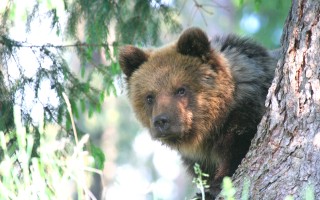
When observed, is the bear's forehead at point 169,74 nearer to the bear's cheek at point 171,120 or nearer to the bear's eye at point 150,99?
the bear's eye at point 150,99

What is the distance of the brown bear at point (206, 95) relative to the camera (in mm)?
6344

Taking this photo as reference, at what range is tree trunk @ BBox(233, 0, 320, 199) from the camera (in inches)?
202

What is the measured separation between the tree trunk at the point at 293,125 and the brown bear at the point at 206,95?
0.86m

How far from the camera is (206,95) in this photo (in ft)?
21.7

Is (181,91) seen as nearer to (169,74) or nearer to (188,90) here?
(188,90)

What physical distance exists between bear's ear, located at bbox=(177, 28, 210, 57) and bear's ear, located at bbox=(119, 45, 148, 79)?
41 cm

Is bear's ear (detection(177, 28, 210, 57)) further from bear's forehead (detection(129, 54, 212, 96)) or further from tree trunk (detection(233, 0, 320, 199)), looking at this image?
tree trunk (detection(233, 0, 320, 199))

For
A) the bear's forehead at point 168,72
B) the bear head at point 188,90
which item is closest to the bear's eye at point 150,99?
the bear head at point 188,90

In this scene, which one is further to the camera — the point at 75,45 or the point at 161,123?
the point at 75,45

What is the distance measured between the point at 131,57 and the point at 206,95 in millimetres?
918

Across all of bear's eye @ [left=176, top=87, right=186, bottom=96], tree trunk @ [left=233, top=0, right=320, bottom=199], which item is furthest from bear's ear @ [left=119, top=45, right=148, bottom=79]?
tree trunk @ [left=233, top=0, right=320, bottom=199]

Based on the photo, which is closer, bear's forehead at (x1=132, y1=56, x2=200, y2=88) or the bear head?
the bear head

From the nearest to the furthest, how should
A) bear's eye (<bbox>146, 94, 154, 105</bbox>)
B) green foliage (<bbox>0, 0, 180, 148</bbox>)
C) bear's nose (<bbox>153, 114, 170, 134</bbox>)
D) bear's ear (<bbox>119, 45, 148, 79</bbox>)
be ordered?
bear's nose (<bbox>153, 114, 170, 134</bbox>), bear's eye (<bbox>146, 94, 154, 105</bbox>), bear's ear (<bbox>119, 45, 148, 79</bbox>), green foliage (<bbox>0, 0, 180, 148</bbox>)

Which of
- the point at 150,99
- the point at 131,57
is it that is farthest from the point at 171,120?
the point at 131,57
